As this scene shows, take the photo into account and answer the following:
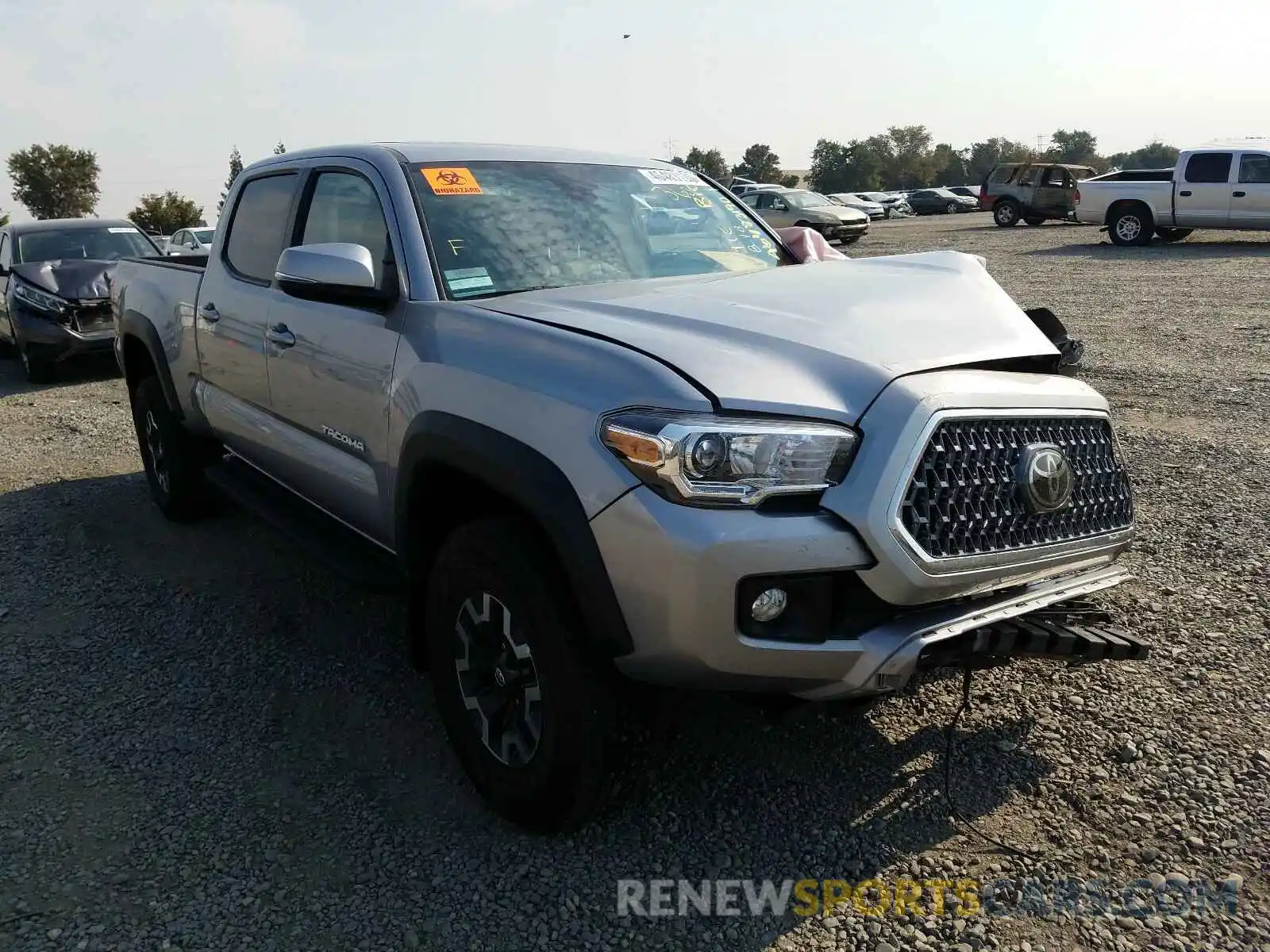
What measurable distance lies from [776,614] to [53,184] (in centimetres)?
7111

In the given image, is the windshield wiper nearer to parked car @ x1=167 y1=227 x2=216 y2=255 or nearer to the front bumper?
the front bumper

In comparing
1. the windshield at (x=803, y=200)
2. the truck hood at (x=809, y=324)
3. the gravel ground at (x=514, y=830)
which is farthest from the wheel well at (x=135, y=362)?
the windshield at (x=803, y=200)

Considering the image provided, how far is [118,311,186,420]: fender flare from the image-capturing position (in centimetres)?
542

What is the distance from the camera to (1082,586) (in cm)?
282

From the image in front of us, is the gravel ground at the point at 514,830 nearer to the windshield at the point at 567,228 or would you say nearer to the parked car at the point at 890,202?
the windshield at the point at 567,228

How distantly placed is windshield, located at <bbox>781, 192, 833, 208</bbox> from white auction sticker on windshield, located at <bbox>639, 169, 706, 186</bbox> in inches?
939

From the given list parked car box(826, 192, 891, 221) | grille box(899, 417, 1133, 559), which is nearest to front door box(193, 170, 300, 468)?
grille box(899, 417, 1133, 559)

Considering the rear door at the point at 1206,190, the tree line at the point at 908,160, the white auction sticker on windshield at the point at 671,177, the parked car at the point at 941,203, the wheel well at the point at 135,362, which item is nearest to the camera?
the white auction sticker on windshield at the point at 671,177

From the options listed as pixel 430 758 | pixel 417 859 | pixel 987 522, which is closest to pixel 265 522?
pixel 430 758

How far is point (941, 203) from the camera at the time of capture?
47.9 metres

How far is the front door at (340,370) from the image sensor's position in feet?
11.2

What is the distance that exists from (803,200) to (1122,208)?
9034 millimetres

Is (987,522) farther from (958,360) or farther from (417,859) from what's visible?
(417,859)

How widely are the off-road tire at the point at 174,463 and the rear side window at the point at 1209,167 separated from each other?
2000cm
